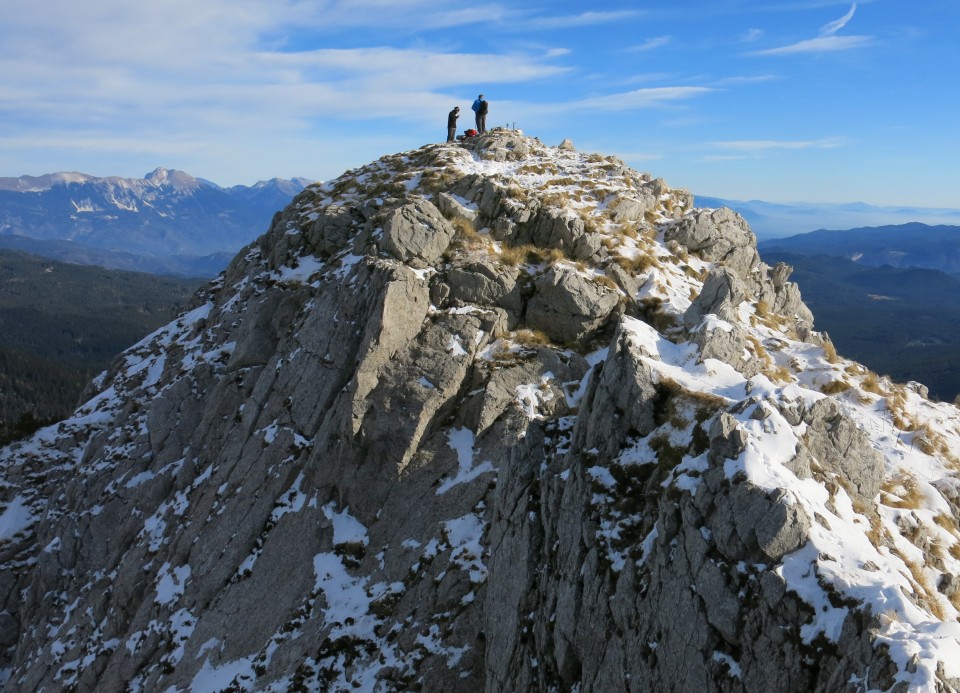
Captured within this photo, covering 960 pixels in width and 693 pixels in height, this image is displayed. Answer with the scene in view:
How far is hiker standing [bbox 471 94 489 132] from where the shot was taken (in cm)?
5231

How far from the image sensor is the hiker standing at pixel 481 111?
52312 millimetres

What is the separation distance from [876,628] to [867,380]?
18.9 m

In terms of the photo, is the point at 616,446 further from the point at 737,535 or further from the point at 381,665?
the point at 381,665

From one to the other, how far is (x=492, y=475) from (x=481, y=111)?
38419mm

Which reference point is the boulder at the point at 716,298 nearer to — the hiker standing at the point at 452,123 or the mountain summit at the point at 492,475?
the mountain summit at the point at 492,475

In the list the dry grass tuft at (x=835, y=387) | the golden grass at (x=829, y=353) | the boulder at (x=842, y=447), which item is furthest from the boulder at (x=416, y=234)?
the boulder at (x=842, y=447)

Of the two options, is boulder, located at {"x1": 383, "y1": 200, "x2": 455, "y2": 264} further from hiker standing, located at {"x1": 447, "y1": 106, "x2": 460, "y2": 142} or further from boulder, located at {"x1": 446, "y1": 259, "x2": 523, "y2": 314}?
hiker standing, located at {"x1": 447, "y1": 106, "x2": 460, "y2": 142}

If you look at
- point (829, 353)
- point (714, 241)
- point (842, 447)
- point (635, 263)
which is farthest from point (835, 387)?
point (714, 241)

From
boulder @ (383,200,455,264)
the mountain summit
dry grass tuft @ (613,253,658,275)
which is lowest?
the mountain summit

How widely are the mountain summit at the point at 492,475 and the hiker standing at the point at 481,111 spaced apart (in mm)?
3574

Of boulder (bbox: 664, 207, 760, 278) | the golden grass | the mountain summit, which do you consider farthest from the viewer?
boulder (bbox: 664, 207, 760, 278)

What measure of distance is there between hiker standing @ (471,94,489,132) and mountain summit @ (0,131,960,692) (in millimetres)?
3574

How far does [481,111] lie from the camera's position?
52.8m

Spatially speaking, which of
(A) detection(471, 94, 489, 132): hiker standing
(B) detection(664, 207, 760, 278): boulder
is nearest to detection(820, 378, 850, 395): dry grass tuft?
(B) detection(664, 207, 760, 278): boulder
